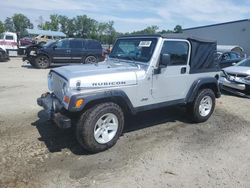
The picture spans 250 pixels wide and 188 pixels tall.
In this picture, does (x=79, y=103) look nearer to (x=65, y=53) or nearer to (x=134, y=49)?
(x=134, y=49)

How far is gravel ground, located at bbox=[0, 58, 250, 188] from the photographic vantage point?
12.2ft

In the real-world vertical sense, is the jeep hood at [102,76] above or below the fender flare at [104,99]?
above

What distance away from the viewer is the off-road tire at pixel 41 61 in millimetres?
15959

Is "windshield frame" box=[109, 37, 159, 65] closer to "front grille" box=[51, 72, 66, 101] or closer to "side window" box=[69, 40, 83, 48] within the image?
"front grille" box=[51, 72, 66, 101]

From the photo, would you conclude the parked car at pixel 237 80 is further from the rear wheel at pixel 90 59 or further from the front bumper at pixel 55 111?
the rear wheel at pixel 90 59

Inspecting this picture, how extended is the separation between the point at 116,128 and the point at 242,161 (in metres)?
2.17

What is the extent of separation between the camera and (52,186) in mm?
3504

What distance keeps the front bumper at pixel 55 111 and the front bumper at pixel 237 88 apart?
6521 millimetres

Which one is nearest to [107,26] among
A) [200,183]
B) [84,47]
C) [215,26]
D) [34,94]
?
[215,26]

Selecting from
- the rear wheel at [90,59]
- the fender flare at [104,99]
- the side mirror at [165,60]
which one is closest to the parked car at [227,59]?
the rear wheel at [90,59]

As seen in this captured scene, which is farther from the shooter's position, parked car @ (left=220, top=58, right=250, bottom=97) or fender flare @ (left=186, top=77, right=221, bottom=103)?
parked car @ (left=220, top=58, right=250, bottom=97)

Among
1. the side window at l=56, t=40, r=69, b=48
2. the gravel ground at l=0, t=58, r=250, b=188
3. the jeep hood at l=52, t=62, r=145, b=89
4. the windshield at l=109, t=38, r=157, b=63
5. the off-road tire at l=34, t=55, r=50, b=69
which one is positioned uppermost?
the windshield at l=109, t=38, r=157, b=63

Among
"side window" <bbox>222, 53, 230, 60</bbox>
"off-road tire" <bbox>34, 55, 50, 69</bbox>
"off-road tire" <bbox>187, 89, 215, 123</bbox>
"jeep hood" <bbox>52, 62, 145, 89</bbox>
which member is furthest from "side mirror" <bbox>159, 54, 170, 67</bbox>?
"off-road tire" <bbox>34, 55, 50, 69</bbox>

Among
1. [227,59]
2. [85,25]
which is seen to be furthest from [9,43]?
[85,25]
